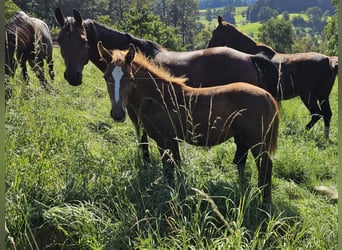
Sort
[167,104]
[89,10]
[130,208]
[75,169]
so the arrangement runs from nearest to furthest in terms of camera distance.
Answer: [130,208] → [75,169] → [167,104] → [89,10]

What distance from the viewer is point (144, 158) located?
12.3 feet

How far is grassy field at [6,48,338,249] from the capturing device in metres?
2.65

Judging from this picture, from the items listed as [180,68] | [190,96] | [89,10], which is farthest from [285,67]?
[89,10]

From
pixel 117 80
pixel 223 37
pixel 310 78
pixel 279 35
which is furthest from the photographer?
pixel 279 35

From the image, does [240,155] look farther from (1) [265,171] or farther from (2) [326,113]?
(2) [326,113]

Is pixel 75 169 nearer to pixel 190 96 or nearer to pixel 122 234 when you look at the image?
pixel 122 234

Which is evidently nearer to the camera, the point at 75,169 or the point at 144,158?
the point at 75,169

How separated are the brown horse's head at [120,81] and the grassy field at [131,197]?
1.58ft

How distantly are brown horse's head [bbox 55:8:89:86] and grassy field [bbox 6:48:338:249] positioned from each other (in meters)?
0.41

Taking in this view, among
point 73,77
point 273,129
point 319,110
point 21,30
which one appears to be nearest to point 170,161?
point 273,129

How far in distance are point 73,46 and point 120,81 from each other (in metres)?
1.56

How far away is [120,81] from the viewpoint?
334 cm

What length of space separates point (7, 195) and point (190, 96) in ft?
5.75

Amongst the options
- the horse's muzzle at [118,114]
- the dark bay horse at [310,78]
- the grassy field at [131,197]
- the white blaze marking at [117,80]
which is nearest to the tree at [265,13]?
the dark bay horse at [310,78]
